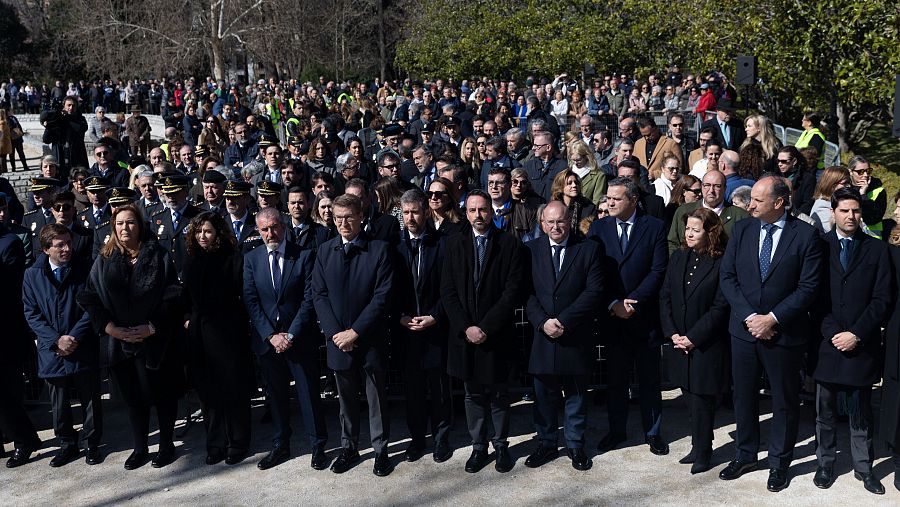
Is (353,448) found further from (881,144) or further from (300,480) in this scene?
(881,144)

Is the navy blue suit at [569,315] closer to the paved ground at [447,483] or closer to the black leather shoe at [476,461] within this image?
the paved ground at [447,483]

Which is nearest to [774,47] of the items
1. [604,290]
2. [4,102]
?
[604,290]

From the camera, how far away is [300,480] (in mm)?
6762

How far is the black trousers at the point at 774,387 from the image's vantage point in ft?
20.6

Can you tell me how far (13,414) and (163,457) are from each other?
123 cm

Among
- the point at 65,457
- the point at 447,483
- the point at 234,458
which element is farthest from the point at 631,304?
the point at 65,457

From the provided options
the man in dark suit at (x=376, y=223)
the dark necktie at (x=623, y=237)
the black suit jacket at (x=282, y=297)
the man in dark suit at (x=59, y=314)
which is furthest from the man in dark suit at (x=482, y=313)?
the man in dark suit at (x=59, y=314)

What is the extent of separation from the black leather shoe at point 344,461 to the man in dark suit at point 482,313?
830mm

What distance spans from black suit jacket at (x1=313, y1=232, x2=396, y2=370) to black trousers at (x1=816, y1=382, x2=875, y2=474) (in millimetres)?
2910

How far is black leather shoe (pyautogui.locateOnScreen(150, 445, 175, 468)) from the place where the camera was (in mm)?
7121

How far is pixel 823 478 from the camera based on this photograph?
630 cm

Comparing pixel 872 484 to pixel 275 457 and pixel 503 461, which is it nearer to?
pixel 503 461

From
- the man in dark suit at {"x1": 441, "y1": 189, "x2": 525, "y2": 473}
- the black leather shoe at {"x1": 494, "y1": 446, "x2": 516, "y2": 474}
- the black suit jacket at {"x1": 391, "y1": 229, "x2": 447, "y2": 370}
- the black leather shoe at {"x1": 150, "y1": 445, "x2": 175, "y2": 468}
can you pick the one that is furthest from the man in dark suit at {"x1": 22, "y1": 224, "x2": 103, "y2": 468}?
the black leather shoe at {"x1": 494, "y1": 446, "x2": 516, "y2": 474}

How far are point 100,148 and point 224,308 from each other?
5.92 m
